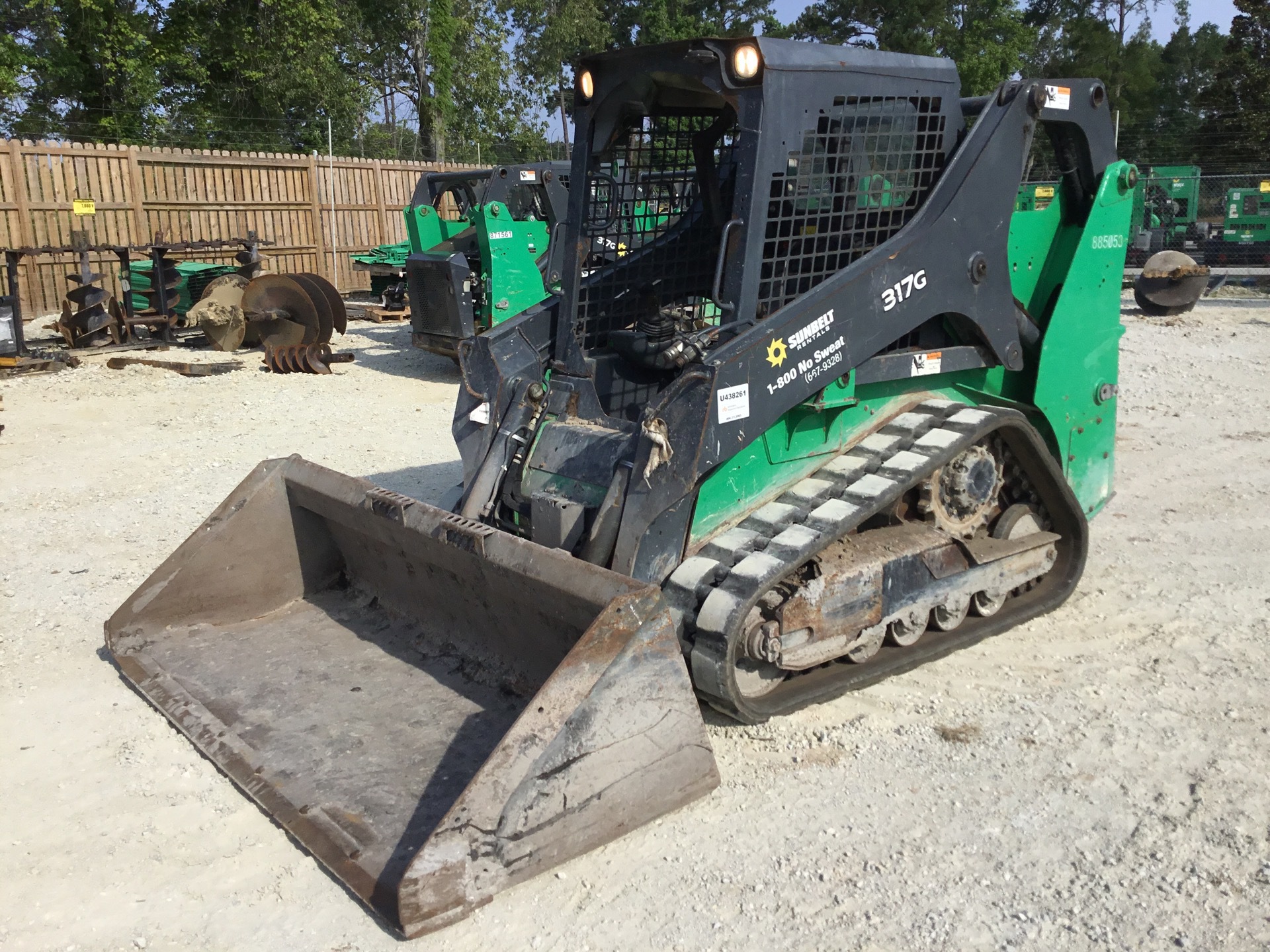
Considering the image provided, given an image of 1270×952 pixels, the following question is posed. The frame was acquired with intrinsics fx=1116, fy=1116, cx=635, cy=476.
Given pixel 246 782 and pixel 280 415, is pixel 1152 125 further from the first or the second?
pixel 246 782

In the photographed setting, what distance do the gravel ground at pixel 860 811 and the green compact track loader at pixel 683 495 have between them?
5.3 inches

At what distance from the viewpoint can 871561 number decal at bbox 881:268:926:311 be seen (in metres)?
4.27

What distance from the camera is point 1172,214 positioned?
2338cm

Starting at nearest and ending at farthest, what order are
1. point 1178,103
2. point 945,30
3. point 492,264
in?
point 492,264, point 945,30, point 1178,103

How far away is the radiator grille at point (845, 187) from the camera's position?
13.8 ft

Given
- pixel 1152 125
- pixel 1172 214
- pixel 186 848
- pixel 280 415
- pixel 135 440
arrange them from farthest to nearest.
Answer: pixel 1152 125
pixel 1172 214
pixel 280 415
pixel 135 440
pixel 186 848

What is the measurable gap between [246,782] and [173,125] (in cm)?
2339

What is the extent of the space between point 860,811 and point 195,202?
16.3m

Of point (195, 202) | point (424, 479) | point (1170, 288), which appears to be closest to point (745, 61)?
point (424, 479)

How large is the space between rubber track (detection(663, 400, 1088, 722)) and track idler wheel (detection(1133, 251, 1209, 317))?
11.7 meters

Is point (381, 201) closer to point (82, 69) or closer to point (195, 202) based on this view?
point (195, 202)

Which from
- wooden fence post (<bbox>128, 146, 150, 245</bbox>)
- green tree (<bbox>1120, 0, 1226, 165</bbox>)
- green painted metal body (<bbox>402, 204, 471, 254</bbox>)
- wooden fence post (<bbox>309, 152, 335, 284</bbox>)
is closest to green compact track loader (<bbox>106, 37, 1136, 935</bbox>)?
green painted metal body (<bbox>402, 204, 471, 254</bbox>)

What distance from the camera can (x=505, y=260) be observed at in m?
11.0

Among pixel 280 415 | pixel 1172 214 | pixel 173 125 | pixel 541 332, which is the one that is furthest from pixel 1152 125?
pixel 541 332
